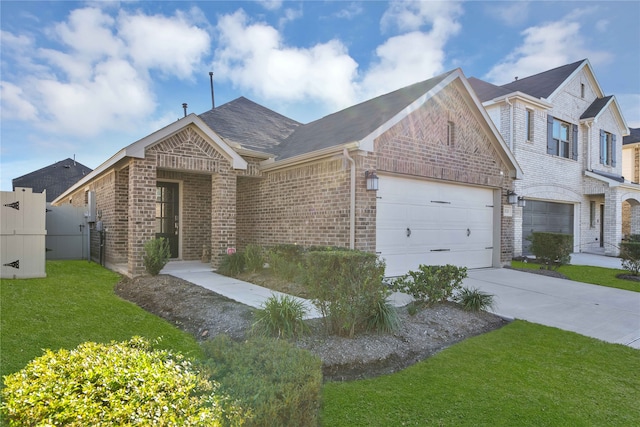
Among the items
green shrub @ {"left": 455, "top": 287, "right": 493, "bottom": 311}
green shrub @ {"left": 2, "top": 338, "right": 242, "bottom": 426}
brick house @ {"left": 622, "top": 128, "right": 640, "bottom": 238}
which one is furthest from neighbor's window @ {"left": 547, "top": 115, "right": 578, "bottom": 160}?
green shrub @ {"left": 2, "top": 338, "right": 242, "bottom": 426}

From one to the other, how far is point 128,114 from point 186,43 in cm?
388

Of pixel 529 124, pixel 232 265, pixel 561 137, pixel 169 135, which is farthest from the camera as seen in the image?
pixel 561 137

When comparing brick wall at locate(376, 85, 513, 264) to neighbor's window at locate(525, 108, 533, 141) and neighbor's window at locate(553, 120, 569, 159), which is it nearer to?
neighbor's window at locate(525, 108, 533, 141)

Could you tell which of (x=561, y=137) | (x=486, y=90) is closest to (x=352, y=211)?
(x=486, y=90)

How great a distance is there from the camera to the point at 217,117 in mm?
13562

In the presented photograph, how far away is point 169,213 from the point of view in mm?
11078

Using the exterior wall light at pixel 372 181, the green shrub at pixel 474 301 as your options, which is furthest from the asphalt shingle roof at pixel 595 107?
the green shrub at pixel 474 301

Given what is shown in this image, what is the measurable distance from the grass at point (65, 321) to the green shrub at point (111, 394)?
120 cm

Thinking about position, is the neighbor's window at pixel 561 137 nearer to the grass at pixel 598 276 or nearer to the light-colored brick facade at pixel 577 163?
the light-colored brick facade at pixel 577 163

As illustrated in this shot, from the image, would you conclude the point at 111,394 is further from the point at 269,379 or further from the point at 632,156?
the point at 632,156

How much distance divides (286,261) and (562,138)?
15.4 metres

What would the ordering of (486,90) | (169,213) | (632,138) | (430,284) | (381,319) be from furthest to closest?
1. (632,138)
2. (486,90)
3. (169,213)
4. (430,284)
5. (381,319)

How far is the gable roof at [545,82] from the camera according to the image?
16281 millimetres

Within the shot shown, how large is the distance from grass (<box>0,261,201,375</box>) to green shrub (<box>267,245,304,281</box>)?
284cm
